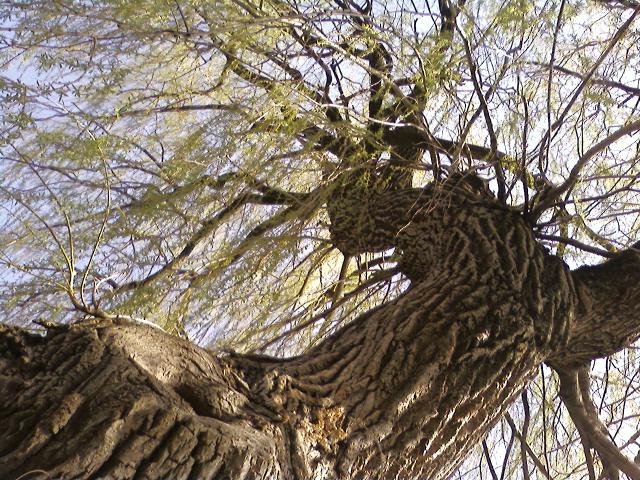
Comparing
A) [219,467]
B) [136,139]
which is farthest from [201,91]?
[219,467]

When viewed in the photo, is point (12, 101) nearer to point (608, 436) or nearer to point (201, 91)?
point (201, 91)

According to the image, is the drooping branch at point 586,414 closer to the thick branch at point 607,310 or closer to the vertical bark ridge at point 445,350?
the thick branch at point 607,310

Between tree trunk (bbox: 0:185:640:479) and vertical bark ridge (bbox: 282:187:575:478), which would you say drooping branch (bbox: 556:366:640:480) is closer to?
tree trunk (bbox: 0:185:640:479)

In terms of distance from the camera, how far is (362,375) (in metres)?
1.88

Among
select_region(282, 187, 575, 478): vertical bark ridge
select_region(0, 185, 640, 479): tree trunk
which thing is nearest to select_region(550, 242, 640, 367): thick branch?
select_region(0, 185, 640, 479): tree trunk

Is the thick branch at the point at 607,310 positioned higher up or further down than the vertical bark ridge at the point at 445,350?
higher up

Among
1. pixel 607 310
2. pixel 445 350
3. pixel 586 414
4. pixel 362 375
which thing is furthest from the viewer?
pixel 586 414

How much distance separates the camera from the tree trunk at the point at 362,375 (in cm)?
131

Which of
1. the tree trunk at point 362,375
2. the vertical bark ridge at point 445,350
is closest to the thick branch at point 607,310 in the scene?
the tree trunk at point 362,375

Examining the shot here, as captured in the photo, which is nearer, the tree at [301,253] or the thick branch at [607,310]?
the tree at [301,253]

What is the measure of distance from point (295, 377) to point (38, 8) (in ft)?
5.88

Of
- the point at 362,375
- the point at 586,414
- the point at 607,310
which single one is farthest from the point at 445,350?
the point at 586,414

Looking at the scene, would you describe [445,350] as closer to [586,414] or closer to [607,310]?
[607,310]

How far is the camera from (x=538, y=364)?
7.32ft
